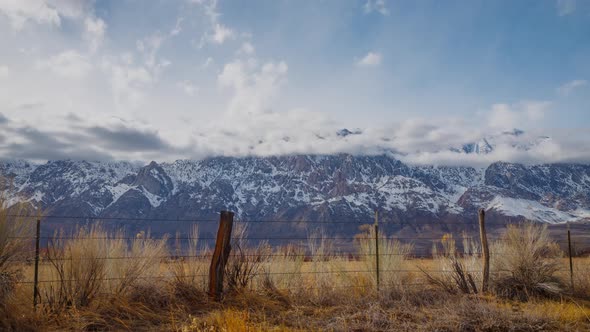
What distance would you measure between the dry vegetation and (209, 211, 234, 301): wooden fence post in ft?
0.80

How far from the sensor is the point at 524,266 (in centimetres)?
1049

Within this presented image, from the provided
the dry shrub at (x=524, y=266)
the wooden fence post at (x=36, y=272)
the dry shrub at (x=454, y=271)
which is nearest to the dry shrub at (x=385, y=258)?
the dry shrub at (x=454, y=271)

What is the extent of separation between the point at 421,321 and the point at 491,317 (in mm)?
1079

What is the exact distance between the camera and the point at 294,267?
32.7 ft

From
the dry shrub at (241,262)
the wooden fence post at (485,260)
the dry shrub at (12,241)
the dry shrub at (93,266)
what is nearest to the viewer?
the dry shrub at (12,241)

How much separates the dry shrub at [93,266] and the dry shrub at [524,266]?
302 inches

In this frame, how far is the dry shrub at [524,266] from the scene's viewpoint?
33.3 feet

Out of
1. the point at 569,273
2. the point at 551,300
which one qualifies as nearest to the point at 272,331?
the point at 551,300

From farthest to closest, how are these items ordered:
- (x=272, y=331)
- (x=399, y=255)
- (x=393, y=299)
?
(x=399, y=255), (x=393, y=299), (x=272, y=331)

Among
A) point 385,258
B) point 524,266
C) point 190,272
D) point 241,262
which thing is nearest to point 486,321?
point 385,258

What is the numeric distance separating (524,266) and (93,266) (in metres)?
9.26

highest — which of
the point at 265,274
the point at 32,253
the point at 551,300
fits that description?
the point at 32,253

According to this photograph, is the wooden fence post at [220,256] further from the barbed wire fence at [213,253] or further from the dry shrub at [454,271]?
the dry shrub at [454,271]

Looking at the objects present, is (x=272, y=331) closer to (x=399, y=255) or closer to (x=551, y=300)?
(x=399, y=255)
